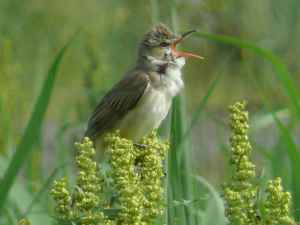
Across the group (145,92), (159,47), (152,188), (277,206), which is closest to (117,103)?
(145,92)

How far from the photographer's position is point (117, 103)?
15.8 feet

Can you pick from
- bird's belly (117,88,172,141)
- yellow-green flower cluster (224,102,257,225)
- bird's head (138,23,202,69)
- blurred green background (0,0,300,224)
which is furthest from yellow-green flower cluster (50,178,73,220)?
bird's head (138,23,202,69)

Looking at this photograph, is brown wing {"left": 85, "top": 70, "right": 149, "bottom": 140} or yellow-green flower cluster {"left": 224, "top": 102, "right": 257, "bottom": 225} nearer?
yellow-green flower cluster {"left": 224, "top": 102, "right": 257, "bottom": 225}

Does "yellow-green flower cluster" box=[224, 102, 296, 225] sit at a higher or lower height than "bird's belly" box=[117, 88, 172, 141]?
lower

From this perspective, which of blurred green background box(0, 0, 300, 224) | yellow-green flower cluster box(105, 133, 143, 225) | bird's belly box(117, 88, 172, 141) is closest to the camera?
yellow-green flower cluster box(105, 133, 143, 225)

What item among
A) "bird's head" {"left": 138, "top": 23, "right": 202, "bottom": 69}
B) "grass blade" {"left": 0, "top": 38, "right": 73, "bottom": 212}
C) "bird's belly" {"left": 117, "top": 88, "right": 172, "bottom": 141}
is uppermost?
"bird's head" {"left": 138, "top": 23, "right": 202, "bottom": 69}

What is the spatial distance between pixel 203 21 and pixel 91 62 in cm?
216

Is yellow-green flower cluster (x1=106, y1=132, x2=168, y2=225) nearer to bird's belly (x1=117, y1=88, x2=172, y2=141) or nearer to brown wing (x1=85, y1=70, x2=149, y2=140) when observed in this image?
bird's belly (x1=117, y1=88, x2=172, y2=141)

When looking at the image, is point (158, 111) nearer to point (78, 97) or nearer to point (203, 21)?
point (78, 97)

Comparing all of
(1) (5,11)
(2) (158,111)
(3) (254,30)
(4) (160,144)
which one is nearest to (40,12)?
(1) (5,11)

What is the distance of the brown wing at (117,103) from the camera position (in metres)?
4.72

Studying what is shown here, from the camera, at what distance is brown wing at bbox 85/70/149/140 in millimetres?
4723

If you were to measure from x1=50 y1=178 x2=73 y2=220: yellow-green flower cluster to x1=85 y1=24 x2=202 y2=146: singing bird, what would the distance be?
2.12m

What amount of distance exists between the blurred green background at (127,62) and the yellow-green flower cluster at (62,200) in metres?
1.25
